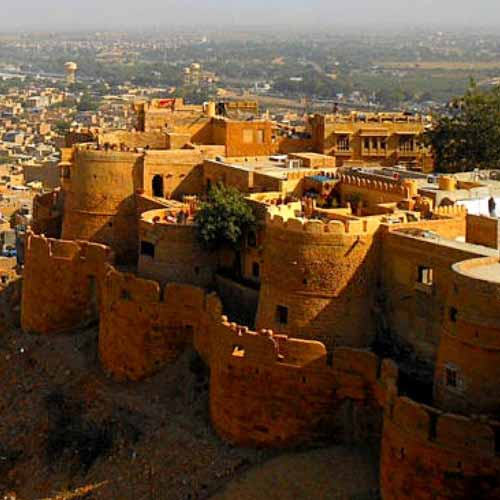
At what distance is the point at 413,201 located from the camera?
78.0 ft

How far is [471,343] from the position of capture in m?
16.9

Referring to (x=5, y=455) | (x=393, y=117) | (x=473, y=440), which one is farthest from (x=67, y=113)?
(x=473, y=440)

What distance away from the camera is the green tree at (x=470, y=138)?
31703mm

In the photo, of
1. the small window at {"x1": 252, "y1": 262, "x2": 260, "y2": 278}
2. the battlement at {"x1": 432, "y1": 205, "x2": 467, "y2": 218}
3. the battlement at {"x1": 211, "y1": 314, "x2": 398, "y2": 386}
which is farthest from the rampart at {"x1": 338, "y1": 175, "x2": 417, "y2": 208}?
the battlement at {"x1": 211, "y1": 314, "x2": 398, "y2": 386}

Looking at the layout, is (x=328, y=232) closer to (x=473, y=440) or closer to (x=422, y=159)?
(x=473, y=440)

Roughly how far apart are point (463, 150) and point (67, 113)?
105452 millimetres

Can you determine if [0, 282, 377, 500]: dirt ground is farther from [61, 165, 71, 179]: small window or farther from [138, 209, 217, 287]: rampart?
[61, 165, 71, 179]: small window

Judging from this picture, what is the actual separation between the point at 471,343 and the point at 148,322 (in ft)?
29.7

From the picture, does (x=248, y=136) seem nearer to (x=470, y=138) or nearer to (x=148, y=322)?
(x=470, y=138)

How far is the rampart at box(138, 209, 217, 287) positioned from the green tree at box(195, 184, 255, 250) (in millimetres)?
247

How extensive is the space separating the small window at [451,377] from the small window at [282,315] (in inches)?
162

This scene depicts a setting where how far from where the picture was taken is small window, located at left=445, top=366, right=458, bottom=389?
685 inches

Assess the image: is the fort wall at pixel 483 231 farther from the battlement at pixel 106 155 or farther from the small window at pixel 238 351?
the battlement at pixel 106 155

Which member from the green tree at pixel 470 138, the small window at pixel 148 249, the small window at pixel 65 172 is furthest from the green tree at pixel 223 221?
the green tree at pixel 470 138
